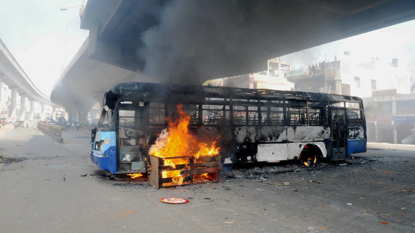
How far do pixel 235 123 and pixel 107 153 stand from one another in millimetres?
4103

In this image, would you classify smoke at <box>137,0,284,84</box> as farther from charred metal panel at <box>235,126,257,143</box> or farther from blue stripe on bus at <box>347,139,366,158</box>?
blue stripe on bus at <box>347,139,366,158</box>

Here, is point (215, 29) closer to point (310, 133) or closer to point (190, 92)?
point (190, 92)

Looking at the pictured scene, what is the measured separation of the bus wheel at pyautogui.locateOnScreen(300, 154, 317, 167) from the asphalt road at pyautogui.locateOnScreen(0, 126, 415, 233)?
1439 millimetres

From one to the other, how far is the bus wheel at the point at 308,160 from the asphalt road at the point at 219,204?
144 centimetres

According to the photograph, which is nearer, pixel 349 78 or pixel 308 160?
Answer: pixel 308 160

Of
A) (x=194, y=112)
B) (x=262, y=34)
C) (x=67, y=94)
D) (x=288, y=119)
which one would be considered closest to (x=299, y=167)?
(x=288, y=119)

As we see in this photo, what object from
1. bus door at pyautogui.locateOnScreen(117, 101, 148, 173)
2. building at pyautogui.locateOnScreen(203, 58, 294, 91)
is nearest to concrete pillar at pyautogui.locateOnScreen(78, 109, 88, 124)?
building at pyautogui.locateOnScreen(203, 58, 294, 91)

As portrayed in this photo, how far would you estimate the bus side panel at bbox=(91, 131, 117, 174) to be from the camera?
701 cm

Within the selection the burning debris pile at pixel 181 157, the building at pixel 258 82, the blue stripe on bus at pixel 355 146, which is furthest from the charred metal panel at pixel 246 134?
the building at pixel 258 82

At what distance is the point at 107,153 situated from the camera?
7117mm

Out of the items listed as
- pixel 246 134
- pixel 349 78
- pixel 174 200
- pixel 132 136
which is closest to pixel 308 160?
pixel 246 134

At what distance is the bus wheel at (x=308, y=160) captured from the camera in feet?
33.4

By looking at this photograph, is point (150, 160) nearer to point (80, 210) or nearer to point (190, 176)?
point (190, 176)

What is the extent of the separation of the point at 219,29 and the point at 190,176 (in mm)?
8271
